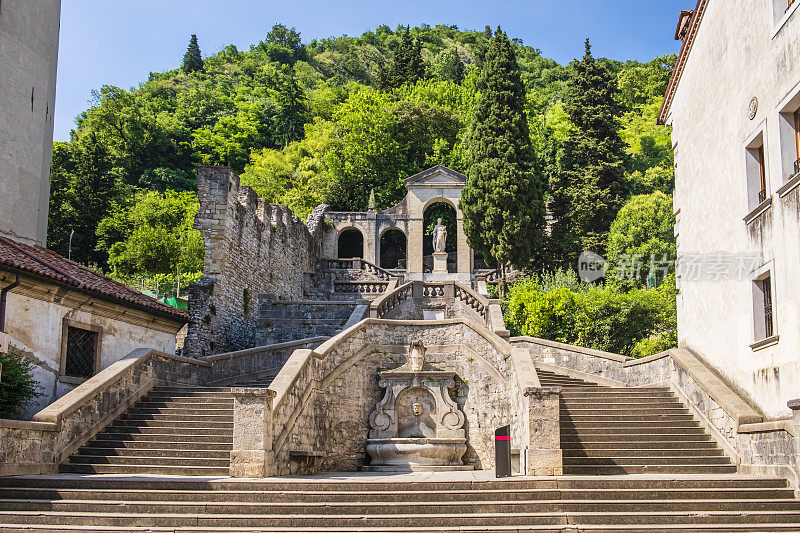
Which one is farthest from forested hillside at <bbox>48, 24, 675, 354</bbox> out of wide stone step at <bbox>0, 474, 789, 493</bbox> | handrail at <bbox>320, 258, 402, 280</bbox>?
wide stone step at <bbox>0, 474, 789, 493</bbox>

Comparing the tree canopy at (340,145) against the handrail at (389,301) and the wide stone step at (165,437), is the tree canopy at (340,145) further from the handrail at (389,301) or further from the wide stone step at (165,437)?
the wide stone step at (165,437)

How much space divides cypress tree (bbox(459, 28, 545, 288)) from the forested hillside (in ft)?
6.02

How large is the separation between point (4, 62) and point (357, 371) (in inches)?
505

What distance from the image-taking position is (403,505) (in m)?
10.4

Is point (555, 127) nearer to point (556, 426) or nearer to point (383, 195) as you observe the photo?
point (383, 195)

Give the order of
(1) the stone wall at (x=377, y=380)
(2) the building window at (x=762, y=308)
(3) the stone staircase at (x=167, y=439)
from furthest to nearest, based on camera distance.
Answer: (1) the stone wall at (x=377, y=380), (3) the stone staircase at (x=167, y=439), (2) the building window at (x=762, y=308)

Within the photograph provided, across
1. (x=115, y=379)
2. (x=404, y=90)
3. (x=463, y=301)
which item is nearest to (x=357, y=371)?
(x=115, y=379)

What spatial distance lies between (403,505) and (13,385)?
7.89 m

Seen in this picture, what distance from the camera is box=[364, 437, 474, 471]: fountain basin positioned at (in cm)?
1727

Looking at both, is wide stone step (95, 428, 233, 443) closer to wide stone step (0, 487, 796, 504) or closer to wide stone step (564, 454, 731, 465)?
wide stone step (0, 487, 796, 504)

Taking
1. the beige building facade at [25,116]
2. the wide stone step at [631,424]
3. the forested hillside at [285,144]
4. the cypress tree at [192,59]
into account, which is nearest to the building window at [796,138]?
the wide stone step at [631,424]

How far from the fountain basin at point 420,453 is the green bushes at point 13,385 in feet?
24.5

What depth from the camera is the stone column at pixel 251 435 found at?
1248cm

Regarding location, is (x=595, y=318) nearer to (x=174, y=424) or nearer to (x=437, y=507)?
(x=174, y=424)
